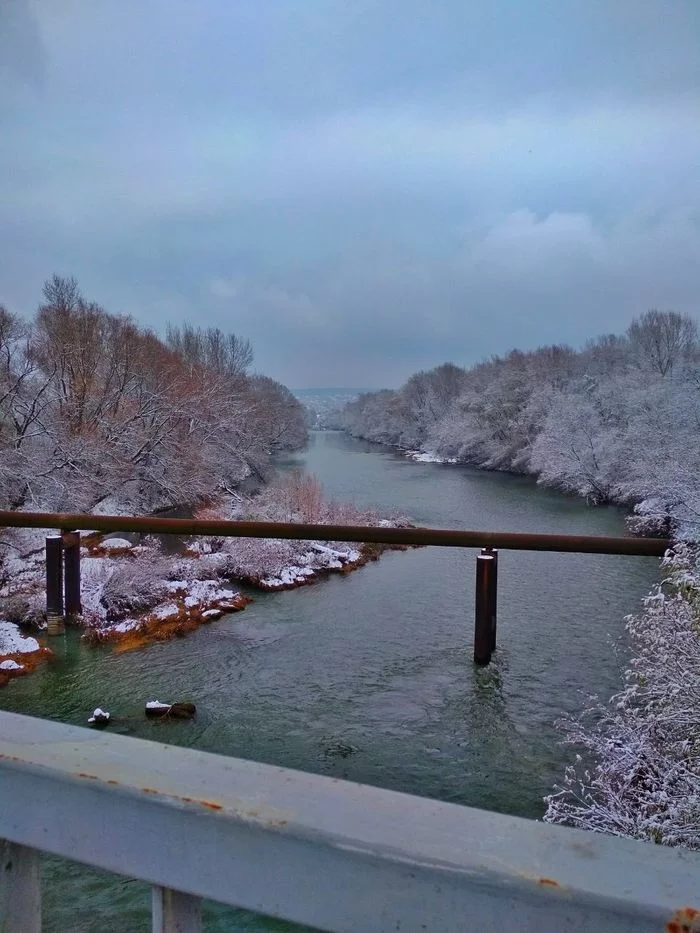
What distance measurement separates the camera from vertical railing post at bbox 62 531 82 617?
874 cm

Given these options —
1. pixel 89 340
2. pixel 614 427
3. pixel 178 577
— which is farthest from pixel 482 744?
pixel 614 427

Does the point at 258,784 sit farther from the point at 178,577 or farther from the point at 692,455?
the point at 692,455

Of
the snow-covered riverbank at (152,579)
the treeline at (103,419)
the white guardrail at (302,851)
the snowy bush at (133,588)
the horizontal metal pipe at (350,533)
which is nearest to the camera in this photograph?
the white guardrail at (302,851)

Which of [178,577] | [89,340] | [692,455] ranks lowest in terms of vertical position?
[178,577]

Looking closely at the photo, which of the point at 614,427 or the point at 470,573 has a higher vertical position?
the point at 614,427

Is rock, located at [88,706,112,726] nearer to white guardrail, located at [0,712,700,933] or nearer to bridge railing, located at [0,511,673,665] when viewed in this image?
bridge railing, located at [0,511,673,665]

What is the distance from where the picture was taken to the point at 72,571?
357 inches

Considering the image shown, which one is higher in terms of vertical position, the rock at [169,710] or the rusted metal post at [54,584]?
the rusted metal post at [54,584]

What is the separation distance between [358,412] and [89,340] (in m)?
74.6

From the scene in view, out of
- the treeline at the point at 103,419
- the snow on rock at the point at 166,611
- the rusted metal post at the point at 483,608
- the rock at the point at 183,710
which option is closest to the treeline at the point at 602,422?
the rusted metal post at the point at 483,608

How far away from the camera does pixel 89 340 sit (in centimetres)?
2183

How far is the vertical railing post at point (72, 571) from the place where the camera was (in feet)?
28.7

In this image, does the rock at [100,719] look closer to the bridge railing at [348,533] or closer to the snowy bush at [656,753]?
the bridge railing at [348,533]

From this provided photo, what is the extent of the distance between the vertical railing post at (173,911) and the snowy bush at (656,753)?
4413 mm
